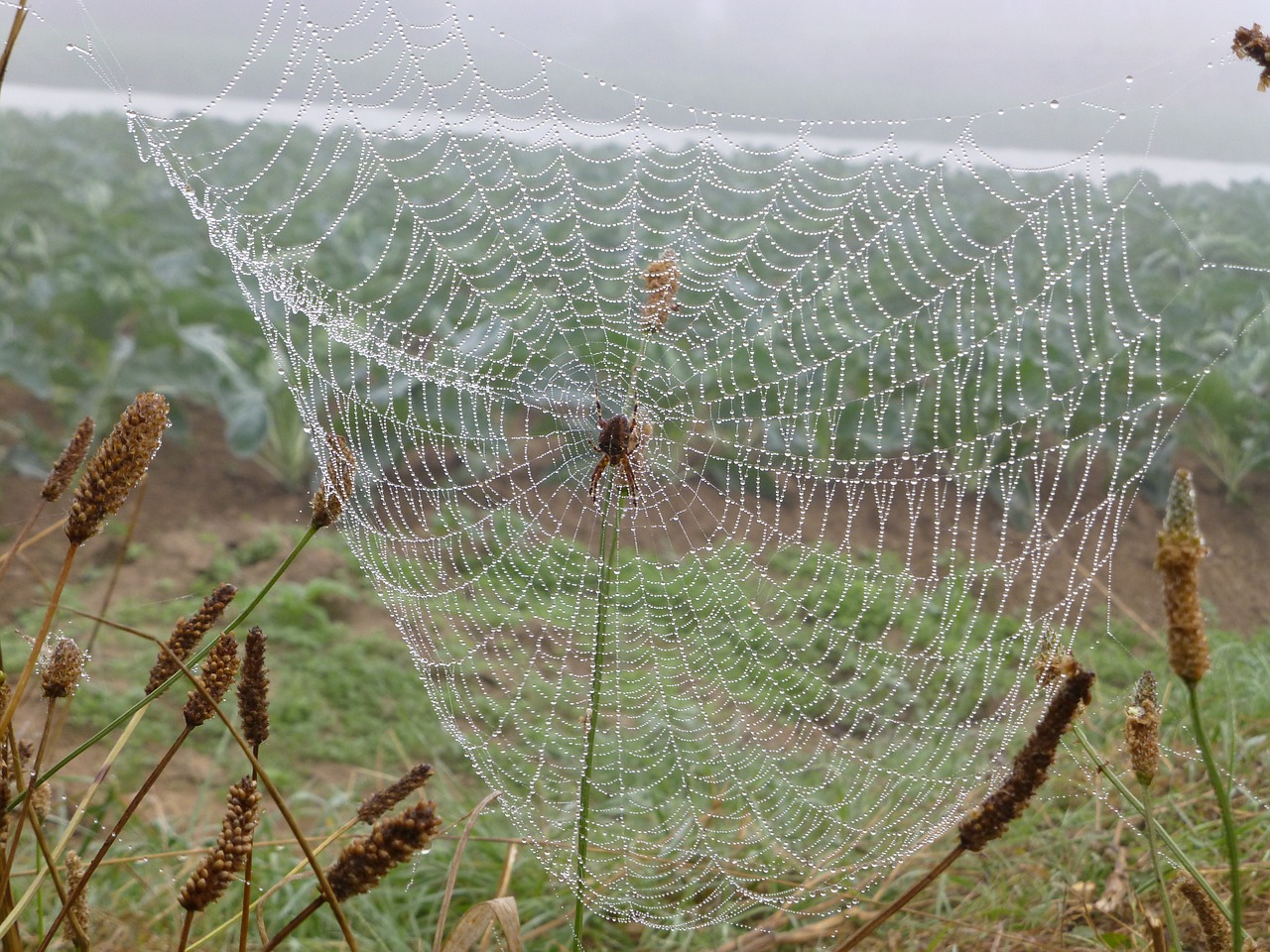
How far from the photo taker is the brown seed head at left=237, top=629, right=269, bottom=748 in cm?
123

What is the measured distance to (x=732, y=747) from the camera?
354 cm

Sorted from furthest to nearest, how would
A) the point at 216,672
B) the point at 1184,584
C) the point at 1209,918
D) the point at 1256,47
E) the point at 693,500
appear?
the point at 693,500, the point at 1256,47, the point at 1209,918, the point at 216,672, the point at 1184,584

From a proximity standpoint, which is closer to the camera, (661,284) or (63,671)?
(63,671)

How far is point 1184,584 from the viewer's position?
979 mm

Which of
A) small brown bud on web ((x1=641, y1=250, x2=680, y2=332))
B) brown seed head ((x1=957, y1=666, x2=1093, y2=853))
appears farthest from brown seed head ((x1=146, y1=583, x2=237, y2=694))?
small brown bud on web ((x1=641, y1=250, x2=680, y2=332))

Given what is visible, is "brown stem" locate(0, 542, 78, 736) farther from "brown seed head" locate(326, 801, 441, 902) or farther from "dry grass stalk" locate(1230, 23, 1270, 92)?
"dry grass stalk" locate(1230, 23, 1270, 92)

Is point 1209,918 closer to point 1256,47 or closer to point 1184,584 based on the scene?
point 1184,584

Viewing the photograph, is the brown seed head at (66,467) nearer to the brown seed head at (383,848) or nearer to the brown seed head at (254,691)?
the brown seed head at (254,691)

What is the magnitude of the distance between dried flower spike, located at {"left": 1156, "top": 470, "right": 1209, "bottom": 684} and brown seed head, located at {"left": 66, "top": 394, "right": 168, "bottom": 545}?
0.97 meters

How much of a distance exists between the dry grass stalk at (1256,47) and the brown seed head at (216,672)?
1525mm

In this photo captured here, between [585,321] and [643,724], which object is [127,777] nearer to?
[643,724]

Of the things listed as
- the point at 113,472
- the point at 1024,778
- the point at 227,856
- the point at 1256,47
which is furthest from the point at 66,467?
the point at 1256,47

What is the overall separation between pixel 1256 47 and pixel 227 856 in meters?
1.63

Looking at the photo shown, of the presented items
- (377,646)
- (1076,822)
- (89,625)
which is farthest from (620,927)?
(89,625)
